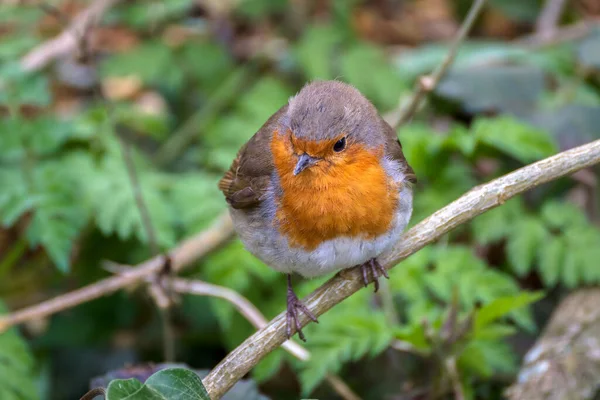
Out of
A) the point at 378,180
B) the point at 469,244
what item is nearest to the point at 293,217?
the point at 378,180

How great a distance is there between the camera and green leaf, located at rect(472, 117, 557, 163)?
11.8 feet

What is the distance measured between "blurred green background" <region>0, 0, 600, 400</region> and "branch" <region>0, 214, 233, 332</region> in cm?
8

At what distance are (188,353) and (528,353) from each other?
184 cm

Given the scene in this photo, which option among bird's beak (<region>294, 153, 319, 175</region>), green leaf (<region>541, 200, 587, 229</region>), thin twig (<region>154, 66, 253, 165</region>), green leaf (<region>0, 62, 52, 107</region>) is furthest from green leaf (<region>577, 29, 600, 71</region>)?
green leaf (<region>0, 62, 52, 107</region>)

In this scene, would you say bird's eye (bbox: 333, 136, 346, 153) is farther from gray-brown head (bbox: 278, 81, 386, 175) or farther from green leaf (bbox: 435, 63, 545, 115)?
green leaf (bbox: 435, 63, 545, 115)

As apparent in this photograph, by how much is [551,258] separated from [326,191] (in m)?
1.44

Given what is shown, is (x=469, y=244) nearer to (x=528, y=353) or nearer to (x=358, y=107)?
(x=528, y=353)

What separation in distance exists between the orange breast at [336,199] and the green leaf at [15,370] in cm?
142

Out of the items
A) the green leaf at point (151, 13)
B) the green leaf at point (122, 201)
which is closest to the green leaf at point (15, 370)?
the green leaf at point (122, 201)

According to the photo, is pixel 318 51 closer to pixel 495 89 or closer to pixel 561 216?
pixel 495 89

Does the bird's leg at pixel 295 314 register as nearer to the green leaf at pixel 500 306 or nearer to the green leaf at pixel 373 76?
the green leaf at pixel 500 306

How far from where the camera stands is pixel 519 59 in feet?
15.4

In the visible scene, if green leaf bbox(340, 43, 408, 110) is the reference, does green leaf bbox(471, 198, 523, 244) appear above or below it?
below

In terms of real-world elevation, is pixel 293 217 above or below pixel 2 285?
above
